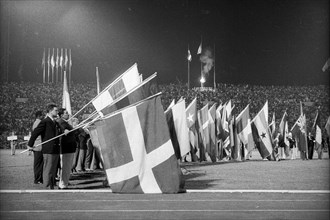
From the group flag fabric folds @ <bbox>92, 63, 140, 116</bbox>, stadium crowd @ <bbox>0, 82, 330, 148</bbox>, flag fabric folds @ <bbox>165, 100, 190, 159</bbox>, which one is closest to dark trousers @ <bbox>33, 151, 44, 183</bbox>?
flag fabric folds @ <bbox>92, 63, 140, 116</bbox>

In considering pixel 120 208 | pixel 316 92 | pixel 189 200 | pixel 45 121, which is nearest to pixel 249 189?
pixel 189 200

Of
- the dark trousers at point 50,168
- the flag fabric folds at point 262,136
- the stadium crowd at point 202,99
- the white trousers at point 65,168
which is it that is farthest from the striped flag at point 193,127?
the stadium crowd at point 202,99

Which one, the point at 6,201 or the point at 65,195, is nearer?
the point at 6,201

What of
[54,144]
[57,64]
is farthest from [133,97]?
[57,64]

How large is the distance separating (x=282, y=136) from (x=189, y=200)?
1750 centimetres

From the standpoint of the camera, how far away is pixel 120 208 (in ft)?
26.4

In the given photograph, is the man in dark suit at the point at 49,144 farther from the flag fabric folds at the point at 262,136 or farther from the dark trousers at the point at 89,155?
the flag fabric folds at the point at 262,136

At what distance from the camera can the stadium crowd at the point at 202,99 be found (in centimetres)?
4120

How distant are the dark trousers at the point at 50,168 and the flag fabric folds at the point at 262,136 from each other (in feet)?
46.8

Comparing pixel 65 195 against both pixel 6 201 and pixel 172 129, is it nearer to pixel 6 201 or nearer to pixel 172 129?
pixel 6 201

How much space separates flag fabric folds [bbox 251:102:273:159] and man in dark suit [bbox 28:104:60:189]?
14278 millimetres

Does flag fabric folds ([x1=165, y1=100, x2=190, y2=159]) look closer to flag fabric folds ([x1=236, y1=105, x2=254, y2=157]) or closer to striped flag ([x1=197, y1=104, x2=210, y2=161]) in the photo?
striped flag ([x1=197, y1=104, x2=210, y2=161])

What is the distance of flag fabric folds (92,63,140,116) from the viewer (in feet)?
41.1

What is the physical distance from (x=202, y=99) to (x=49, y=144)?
38.8 metres
